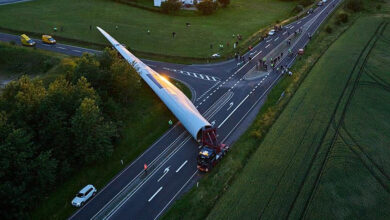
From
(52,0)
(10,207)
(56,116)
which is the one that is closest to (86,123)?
(56,116)

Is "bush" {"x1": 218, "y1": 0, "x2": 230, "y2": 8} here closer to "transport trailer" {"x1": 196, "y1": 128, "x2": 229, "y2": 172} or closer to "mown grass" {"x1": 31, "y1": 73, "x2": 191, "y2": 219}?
"mown grass" {"x1": 31, "y1": 73, "x2": 191, "y2": 219}

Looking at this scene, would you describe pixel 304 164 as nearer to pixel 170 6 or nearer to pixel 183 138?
pixel 183 138

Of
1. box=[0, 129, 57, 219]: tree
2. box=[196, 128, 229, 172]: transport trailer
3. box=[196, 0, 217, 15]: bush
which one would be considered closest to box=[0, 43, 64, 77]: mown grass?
box=[0, 129, 57, 219]: tree

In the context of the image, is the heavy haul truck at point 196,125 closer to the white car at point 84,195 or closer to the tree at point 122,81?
the tree at point 122,81

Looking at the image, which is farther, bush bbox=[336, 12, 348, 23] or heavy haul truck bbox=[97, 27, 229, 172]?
bush bbox=[336, 12, 348, 23]

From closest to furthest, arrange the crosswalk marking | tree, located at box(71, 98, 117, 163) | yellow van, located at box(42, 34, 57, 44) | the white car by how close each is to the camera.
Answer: the white car, tree, located at box(71, 98, 117, 163), the crosswalk marking, yellow van, located at box(42, 34, 57, 44)

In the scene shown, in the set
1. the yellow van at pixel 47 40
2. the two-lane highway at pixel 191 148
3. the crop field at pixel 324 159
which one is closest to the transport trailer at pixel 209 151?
the two-lane highway at pixel 191 148
